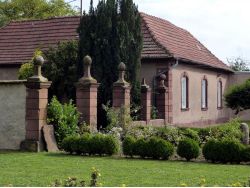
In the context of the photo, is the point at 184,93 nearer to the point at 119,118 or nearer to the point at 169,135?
the point at 119,118

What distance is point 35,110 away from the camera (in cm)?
1689

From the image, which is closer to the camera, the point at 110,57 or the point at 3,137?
the point at 3,137

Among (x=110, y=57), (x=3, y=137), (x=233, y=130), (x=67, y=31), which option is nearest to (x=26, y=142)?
(x=3, y=137)

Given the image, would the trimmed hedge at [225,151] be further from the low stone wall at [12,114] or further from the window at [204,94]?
the window at [204,94]

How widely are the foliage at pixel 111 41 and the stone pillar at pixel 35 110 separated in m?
6.45

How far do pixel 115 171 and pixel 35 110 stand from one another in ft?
18.1

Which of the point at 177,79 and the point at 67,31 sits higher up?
the point at 67,31

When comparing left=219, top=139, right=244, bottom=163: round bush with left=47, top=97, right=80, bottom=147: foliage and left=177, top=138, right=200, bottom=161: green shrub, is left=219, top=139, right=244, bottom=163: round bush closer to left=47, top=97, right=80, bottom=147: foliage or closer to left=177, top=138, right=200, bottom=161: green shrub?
left=177, top=138, right=200, bottom=161: green shrub

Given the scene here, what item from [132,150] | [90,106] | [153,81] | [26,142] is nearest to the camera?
[132,150]

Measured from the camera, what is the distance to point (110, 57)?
77.9 ft

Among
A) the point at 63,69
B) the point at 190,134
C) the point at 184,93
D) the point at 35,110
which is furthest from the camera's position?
the point at 184,93

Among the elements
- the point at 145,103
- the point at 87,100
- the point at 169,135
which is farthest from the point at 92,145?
the point at 145,103

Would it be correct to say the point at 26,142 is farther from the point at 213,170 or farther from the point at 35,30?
the point at 35,30

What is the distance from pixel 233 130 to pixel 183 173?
5980 mm
